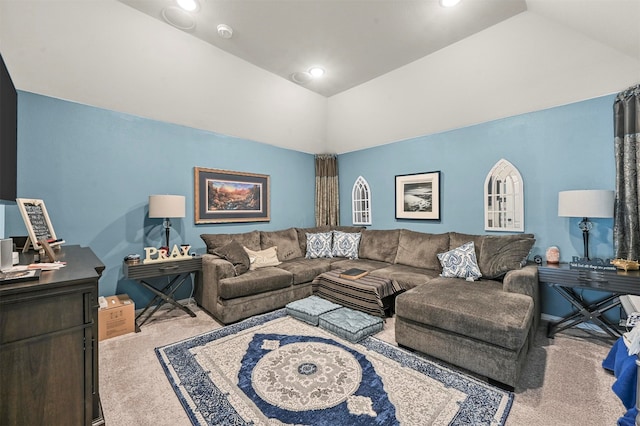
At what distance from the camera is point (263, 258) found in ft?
12.6

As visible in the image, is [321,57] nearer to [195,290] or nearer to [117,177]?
[117,177]

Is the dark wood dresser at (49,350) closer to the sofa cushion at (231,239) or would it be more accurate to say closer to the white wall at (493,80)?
the sofa cushion at (231,239)

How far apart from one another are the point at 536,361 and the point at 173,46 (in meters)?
4.60

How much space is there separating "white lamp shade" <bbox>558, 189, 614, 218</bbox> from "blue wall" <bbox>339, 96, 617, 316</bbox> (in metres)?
0.33

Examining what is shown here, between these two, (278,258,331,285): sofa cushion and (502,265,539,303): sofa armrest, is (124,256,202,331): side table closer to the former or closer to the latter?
(278,258,331,285): sofa cushion

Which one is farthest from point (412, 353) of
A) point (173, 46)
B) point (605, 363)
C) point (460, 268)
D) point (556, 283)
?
point (173, 46)

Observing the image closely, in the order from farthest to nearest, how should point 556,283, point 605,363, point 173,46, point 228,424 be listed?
point 173,46 < point 556,283 < point 605,363 < point 228,424

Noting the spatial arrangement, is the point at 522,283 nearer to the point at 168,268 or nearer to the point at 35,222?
the point at 168,268

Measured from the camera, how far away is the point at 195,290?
3.69 metres

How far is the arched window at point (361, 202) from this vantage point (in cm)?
504

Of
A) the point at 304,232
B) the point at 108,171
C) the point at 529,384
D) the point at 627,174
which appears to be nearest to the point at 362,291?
the point at 529,384

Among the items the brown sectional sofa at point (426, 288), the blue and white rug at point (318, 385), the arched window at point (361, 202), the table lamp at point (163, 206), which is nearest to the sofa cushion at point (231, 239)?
the brown sectional sofa at point (426, 288)

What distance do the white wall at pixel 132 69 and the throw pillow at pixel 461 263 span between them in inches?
126

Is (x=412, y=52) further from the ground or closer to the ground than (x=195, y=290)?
further from the ground
